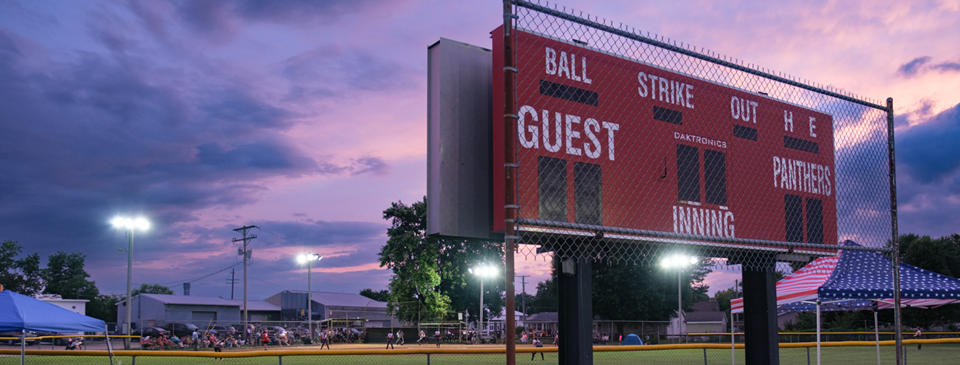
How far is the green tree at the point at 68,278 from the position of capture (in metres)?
91.4

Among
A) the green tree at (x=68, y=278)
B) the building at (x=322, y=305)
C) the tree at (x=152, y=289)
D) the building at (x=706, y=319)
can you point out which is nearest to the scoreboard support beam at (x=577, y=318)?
the building at (x=706, y=319)

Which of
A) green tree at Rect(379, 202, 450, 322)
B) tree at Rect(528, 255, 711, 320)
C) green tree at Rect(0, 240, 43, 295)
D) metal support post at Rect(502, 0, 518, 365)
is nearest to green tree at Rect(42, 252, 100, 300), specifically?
green tree at Rect(0, 240, 43, 295)

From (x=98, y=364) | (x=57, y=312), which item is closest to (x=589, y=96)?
(x=57, y=312)

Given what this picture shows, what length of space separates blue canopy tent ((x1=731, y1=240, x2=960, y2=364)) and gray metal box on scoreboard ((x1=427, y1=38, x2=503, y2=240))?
556 centimetres

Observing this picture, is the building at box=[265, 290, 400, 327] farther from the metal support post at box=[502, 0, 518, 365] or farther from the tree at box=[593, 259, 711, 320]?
the metal support post at box=[502, 0, 518, 365]

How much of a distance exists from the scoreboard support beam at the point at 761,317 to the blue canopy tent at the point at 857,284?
0.60 m

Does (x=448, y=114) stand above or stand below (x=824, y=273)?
above

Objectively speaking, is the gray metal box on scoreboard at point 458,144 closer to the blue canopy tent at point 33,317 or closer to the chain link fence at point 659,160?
the chain link fence at point 659,160

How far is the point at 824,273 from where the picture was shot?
1117 centimetres

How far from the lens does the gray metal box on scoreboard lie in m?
6.55

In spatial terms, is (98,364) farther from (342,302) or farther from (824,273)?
(342,302)

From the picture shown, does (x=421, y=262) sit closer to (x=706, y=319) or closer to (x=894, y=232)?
(x=894, y=232)

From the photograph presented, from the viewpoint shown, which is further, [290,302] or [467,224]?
[290,302]

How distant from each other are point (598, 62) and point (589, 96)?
492 mm
